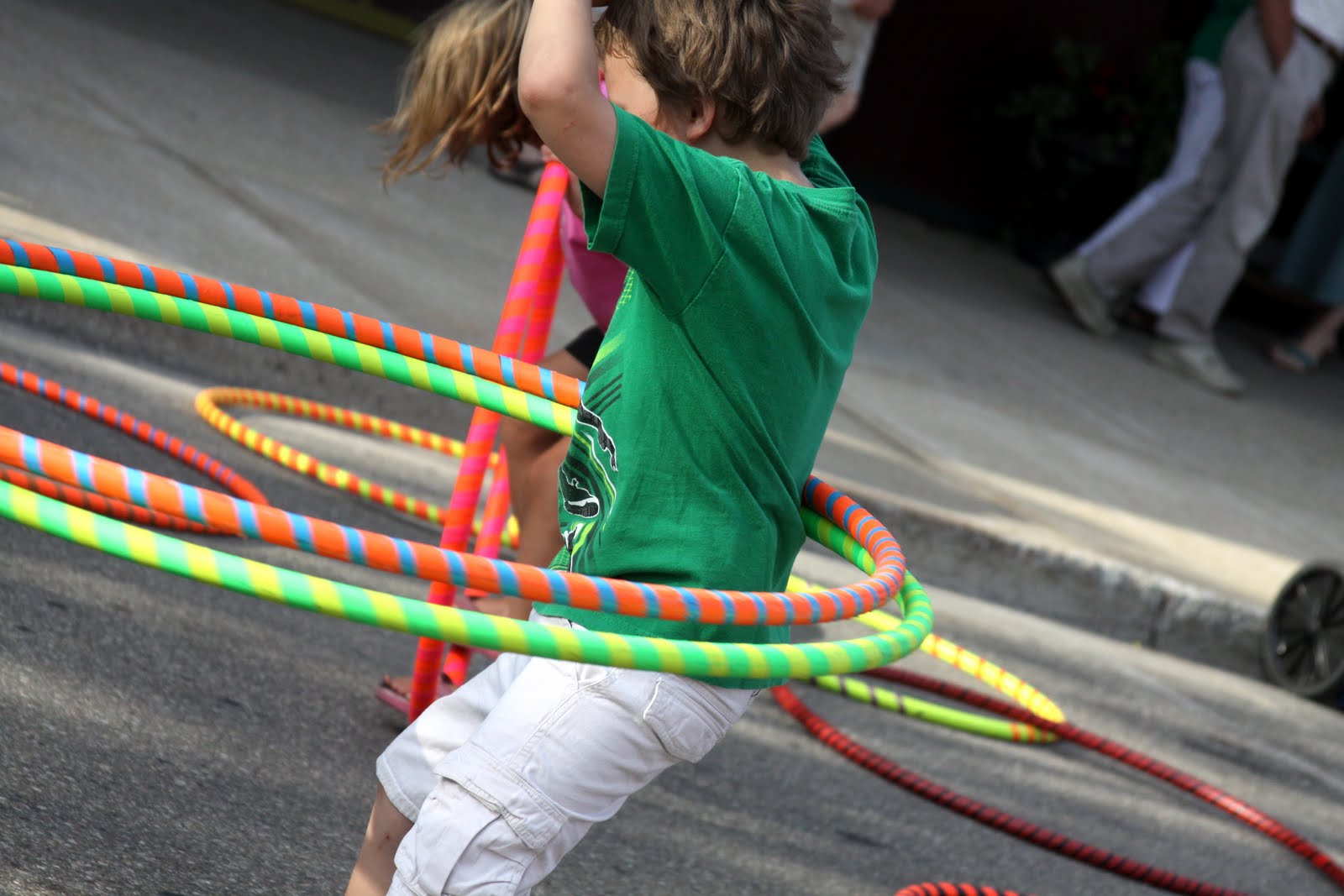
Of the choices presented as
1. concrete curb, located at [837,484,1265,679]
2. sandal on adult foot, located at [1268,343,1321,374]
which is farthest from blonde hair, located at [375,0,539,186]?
sandal on adult foot, located at [1268,343,1321,374]

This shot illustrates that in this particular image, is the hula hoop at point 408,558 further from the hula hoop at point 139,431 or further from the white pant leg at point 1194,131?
the white pant leg at point 1194,131

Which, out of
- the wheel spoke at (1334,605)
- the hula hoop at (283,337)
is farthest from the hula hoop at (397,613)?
the wheel spoke at (1334,605)

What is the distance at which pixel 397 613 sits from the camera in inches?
61.2

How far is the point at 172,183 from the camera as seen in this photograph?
6336 mm

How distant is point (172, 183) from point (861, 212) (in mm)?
4791

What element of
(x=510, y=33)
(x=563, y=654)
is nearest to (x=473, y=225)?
(x=510, y=33)

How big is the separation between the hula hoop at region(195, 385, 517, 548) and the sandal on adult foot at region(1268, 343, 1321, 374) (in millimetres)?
7491

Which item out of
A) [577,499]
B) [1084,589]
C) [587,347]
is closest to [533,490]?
[587,347]

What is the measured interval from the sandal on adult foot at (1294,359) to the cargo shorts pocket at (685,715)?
31.0 ft

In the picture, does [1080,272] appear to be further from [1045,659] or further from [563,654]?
[563,654]

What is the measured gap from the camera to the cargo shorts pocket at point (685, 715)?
2010mm

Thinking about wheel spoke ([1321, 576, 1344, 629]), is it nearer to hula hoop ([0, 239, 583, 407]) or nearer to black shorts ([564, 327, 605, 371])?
black shorts ([564, 327, 605, 371])

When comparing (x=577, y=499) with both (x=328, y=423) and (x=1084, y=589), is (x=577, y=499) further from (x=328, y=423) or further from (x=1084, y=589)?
(x=1084, y=589)

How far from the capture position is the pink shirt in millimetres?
3164
